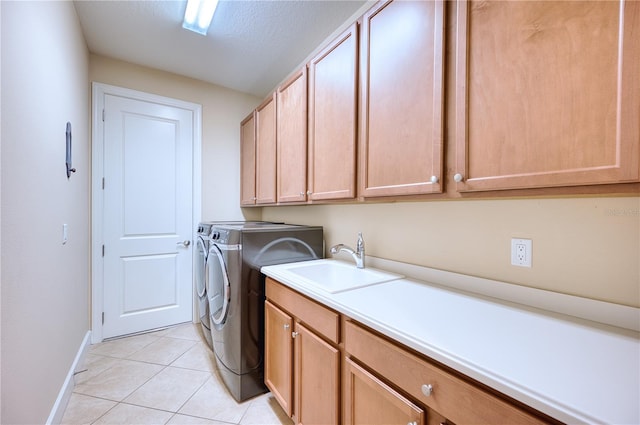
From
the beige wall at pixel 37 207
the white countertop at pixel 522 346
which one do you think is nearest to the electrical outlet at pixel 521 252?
the white countertop at pixel 522 346

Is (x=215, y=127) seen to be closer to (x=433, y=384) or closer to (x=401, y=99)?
(x=401, y=99)

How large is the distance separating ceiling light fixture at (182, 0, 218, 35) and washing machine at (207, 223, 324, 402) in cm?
155

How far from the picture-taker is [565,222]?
962 millimetres

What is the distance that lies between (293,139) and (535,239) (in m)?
1.55

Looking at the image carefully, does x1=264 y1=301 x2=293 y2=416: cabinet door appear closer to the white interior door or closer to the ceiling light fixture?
the white interior door

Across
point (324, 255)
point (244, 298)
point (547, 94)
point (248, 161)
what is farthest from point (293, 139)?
point (547, 94)

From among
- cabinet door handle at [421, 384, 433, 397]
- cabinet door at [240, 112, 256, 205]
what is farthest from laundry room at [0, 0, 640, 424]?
cabinet door at [240, 112, 256, 205]

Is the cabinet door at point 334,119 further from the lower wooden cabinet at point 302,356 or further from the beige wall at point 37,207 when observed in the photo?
the beige wall at point 37,207

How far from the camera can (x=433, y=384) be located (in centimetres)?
75

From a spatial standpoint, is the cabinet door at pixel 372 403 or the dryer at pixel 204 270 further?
the dryer at pixel 204 270

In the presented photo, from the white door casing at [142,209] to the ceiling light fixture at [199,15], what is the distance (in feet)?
3.23

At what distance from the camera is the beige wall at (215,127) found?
2.74 metres

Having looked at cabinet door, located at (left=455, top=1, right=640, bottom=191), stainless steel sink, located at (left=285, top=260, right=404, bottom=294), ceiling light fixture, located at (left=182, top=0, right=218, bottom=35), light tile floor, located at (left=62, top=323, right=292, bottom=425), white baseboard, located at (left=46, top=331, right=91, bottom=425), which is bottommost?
light tile floor, located at (left=62, top=323, right=292, bottom=425)

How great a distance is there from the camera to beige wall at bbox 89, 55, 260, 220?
274cm
